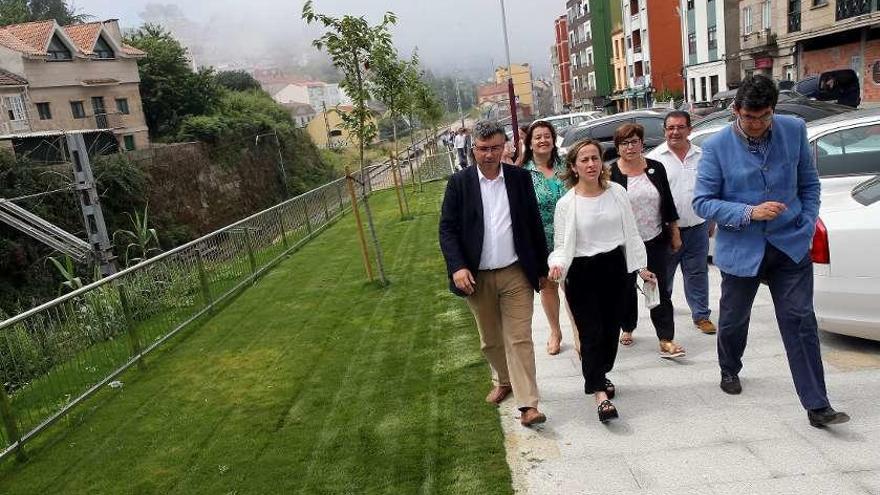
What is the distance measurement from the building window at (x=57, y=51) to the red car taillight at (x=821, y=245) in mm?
40848

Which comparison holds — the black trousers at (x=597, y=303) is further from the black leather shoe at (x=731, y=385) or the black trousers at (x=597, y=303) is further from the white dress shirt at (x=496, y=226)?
the black leather shoe at (x=731, y=385)

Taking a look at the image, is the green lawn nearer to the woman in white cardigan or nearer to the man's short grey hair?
the woman in white cardigan

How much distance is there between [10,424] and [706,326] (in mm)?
5274

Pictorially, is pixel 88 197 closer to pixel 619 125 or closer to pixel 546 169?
pixel 619 125

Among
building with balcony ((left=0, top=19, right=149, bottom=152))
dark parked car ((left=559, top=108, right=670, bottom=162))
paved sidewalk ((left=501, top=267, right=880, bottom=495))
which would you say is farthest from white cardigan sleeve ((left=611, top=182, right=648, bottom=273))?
building with balcony ((left=0, top=19, right=149, bottom=152))

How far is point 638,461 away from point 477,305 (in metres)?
1.32

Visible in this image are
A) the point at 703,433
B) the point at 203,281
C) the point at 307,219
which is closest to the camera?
the point at 703,433

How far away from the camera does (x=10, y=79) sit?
1289 inches

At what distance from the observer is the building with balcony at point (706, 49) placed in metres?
38.6

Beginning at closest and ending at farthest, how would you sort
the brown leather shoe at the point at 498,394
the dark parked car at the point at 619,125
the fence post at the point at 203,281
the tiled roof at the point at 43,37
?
the brown leather shoe at the point at 498,394, the fence post at the point at 203,281, the dark parked car at the point at 619,125, the tiled roof at the point at 43,37

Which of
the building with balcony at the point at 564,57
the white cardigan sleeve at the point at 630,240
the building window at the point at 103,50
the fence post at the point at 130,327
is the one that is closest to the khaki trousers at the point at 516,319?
the white cardigan sleeve at the point at 630,240

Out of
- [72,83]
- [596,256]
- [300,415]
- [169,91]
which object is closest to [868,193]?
[596,256]

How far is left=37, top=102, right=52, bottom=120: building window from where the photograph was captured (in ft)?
117

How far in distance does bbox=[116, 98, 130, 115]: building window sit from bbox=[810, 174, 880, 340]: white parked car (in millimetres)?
41135
